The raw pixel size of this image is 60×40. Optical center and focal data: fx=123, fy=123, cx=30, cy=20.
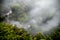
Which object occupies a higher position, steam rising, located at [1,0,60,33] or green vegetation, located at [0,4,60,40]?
steam rising, located at [1,0,60,33]

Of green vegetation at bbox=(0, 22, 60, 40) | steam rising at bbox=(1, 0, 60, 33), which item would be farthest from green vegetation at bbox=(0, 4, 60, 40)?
steam rising at bbox=(1, 0, 60, 33)

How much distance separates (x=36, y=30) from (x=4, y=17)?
284cm

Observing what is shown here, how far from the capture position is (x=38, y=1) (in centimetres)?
1299

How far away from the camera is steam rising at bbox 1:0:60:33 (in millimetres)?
10062

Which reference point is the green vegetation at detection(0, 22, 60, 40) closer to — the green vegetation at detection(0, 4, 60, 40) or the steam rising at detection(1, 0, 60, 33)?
the green vegetation at detection(0, 4, 60, 40)

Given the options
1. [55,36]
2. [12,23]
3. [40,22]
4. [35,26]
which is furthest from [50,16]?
[12,23]

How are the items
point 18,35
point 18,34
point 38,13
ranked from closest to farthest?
point 18,35, point 18,34, point 38,13

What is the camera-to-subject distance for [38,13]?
39.3ft

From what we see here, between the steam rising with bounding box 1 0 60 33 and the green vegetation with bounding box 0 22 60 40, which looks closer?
the green vegetation with bounding box 0 22 60 40

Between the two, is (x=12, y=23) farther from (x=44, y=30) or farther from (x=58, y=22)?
(x=58, y=22)

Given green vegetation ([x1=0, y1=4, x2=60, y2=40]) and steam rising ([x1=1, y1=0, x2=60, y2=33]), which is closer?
green vegetation ([x1=0, y1=4, x2=60, y2=40])

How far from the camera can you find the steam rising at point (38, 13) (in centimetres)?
1006

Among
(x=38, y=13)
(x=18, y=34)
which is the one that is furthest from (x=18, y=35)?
(x=38, y=13)

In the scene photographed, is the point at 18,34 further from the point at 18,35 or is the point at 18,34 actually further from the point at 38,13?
the point at 38,13
